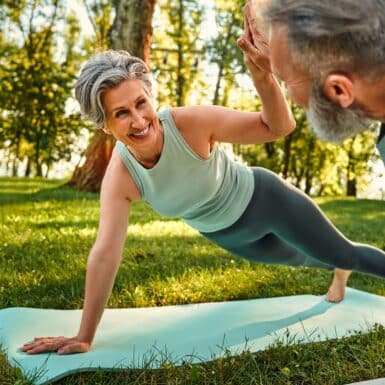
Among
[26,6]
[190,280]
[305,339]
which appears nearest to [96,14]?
[26,6]

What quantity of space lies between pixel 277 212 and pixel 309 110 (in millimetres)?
1660

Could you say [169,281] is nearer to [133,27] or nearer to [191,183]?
[191,183]

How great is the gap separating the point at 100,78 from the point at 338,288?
2.11m

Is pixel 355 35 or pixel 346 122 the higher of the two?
pixel 355 35

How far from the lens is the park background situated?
102 inches

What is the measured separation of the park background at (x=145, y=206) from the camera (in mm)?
2590

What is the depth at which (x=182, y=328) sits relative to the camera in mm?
3143

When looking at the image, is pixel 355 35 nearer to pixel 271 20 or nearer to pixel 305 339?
pixel 271 20

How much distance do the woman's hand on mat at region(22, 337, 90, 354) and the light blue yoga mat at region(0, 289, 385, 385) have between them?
5cm

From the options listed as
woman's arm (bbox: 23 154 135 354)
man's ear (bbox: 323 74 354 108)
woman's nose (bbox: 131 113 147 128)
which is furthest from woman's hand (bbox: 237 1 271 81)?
woman's arm (bbox: 23 154 135 354)

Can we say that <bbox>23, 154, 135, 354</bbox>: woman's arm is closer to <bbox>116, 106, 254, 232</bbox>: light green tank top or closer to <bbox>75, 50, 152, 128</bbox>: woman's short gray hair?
<bbox>116, 106, 254, 232</bbox>: light green tank top

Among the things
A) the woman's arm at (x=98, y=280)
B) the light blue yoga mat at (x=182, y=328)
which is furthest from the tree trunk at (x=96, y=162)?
the woman's arm at (x=98, y=280)

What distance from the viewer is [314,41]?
1.43m

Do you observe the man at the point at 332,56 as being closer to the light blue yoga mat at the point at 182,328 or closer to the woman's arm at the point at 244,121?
the woman's arm at the point at 244,121
